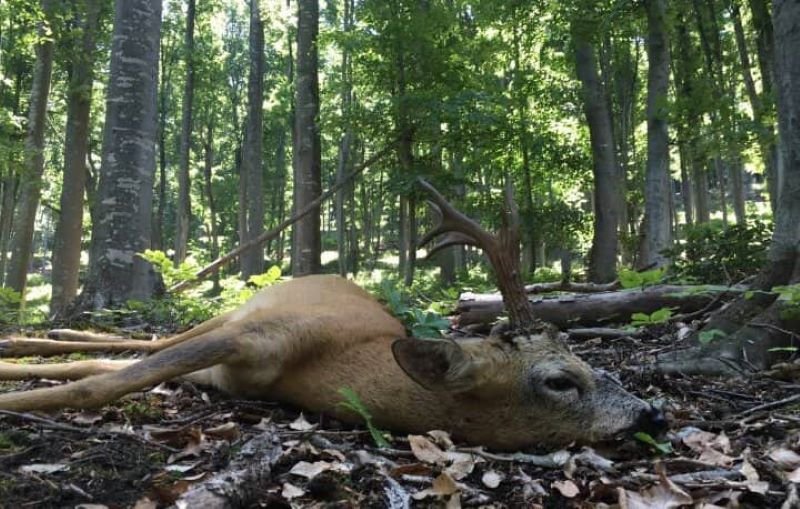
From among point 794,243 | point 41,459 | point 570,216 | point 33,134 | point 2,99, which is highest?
point 2,99

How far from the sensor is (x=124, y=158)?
24.5 feet

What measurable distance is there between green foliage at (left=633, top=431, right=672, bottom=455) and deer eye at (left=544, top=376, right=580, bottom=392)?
415 millimetres

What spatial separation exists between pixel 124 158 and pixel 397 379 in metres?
5.20

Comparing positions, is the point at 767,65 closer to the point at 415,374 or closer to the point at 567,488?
the point at 415,374

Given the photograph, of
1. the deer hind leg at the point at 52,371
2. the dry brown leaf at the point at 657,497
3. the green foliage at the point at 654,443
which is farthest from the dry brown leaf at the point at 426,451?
the deer hind leg at the point at 52,371

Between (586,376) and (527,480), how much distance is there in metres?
0.95

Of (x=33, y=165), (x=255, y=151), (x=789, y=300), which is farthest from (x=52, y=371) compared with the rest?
(x=255, y=151)

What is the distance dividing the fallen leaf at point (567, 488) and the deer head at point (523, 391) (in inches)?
26.0

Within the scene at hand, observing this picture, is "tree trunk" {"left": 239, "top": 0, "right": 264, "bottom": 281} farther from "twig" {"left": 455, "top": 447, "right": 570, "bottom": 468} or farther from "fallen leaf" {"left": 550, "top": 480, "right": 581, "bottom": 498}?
"fallen leaf" {"left": 550, "top": 480, "right": 581, "bottom": 498}

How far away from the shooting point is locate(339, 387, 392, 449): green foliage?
10.1 feet

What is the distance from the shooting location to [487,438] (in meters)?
3.31

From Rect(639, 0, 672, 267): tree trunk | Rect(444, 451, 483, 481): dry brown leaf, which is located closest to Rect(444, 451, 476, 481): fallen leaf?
Rect(444, 451, 483, 481): dry brown leaf

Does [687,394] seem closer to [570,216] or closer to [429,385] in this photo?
[429,385]

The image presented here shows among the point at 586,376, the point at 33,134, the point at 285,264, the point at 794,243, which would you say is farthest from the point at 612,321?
the point at 285,264
